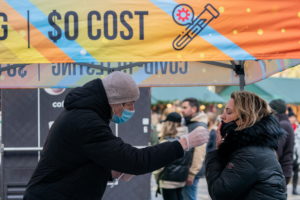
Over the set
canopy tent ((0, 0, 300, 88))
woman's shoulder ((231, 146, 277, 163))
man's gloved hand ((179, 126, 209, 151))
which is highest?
canopy tent ((0, 0, 300, 88))

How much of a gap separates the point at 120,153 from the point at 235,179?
2.68 ft

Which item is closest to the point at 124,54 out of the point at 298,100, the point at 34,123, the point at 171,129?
the point at 171,129

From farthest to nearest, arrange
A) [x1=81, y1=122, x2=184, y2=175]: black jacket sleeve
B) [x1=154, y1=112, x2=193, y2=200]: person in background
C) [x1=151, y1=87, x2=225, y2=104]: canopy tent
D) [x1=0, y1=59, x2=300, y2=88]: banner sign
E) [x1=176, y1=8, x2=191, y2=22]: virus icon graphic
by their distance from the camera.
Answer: [x1=151, y1=87, x2=225, y2=104]: canopy tent
[x1=154, y1=112, x2=193, y2=200]: person in background
[x1=0, y1=59, x2=300, y2=88]: banner sign
[x1=176, y1=8, x2=191, y2=22]: virus icon graphic
[x1=81, y1=122, x2=184, y2=175]: black jacket sleeve

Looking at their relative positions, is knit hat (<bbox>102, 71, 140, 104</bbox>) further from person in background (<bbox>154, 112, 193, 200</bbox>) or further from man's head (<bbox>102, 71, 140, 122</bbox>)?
person in background (<bbox>154, 112, 193, 200</bbox>)

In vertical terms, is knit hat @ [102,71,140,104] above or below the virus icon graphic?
below

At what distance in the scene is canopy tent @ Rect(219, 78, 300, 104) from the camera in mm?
23347

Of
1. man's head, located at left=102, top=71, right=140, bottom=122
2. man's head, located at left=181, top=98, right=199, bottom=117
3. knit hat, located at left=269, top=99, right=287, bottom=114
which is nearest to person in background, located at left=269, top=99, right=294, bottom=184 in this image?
knit hat, located at left=269, top=99, right=287, bottom=114

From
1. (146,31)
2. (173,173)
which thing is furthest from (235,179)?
(173,173)

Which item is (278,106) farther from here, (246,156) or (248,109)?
(246,156)

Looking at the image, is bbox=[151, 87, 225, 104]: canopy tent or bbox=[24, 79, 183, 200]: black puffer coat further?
bbox=[151, 87, 225, 104]: canopy tent

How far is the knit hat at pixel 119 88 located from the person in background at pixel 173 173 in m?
3.43

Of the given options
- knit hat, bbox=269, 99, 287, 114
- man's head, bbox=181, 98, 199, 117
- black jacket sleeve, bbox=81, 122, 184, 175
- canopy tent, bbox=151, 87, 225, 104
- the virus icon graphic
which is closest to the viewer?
black jacket sleeve, bbox=81, 122, 184, 175

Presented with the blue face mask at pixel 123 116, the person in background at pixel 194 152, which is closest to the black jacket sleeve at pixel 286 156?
the person in background at pixel 194 152

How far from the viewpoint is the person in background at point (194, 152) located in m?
6.79
